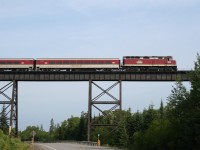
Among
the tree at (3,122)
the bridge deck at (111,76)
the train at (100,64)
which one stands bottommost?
the tree at (3,122)

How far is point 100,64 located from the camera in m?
65.3

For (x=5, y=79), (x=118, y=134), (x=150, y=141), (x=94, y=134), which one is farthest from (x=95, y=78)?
(x=94, y=134)

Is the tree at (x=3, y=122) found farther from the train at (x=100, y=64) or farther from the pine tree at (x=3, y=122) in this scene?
the train at (x=100, y=64)

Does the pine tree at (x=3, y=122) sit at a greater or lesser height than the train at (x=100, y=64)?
lesser

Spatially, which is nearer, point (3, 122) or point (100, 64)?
point (100, 64)

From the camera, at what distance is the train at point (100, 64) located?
6512cm

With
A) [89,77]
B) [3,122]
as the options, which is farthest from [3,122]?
[89,77]

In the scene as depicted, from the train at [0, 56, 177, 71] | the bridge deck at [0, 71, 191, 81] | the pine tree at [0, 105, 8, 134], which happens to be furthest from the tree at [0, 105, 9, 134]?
the train at [0, 56, 177, 71]

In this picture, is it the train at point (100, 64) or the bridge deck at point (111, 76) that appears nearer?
the bridge deck at point (111, 76)

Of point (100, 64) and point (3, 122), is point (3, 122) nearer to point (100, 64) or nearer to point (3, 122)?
point (3, 122)

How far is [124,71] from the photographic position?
64.5m

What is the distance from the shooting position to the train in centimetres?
6512

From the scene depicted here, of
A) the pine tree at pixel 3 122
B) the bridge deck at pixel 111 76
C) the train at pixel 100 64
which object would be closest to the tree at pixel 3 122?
the pine tree at pixel 3 122

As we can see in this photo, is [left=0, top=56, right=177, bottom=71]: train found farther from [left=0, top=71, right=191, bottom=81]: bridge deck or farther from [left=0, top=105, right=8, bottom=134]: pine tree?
[left=0, top=105, right=8, bottom=134]: pine tree
